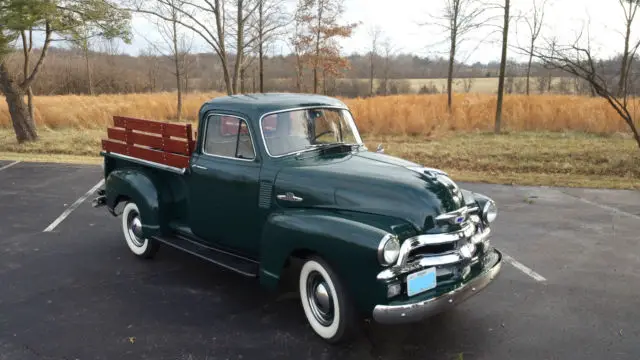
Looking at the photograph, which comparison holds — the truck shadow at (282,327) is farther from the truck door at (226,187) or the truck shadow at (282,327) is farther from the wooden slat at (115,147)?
the wooden slat at (115,147)

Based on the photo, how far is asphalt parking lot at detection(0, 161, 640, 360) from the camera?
3801 millimetres

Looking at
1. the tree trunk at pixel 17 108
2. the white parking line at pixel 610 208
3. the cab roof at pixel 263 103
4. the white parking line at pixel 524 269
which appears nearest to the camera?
the cab roof at pixel 263 103

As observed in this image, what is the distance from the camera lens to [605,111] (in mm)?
17500

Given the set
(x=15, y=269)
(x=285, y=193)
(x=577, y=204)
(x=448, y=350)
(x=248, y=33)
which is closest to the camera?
(x=448, y=350)

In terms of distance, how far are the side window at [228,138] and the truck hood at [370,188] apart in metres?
0.58

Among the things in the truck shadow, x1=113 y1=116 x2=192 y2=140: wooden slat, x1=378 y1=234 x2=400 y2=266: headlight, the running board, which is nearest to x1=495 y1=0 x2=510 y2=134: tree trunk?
x1=113 y1=116 x2=192 y2=140: wooden slat

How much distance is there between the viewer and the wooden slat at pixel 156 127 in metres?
5.36

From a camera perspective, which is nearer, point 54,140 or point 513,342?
point 513,342

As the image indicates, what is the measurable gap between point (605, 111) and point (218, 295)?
1716 cm

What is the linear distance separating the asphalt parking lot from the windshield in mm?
1476

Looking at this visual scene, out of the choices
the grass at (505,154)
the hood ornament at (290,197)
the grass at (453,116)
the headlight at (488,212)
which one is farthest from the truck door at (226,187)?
the grass at (453,116)

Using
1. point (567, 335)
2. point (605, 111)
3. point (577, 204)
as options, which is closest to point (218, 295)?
point (567, 335)

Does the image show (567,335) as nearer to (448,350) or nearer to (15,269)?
(448,350)

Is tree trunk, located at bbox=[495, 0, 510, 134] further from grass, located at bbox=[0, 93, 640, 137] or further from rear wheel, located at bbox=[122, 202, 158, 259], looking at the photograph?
rear wheel, located at bbox=[122, 202, 158, 259]
